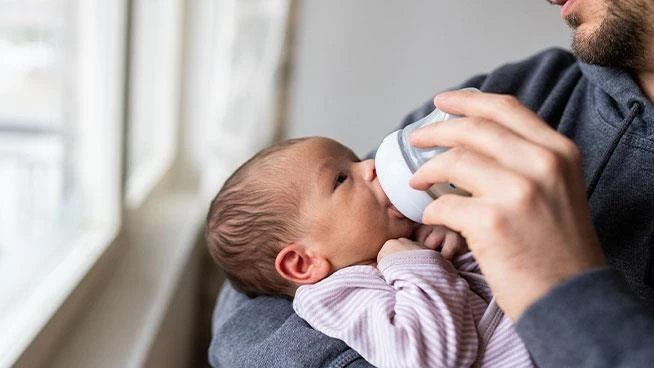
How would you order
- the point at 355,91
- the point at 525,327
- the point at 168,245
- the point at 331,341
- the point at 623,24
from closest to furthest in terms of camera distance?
the point at 525,327 → the point at 331,341 → the point at 623,24 → the point at 168,245 → the point at 355,91

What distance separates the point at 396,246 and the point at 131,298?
0.72 metres

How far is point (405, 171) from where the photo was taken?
2.73 ft

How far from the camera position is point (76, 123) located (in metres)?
1.45

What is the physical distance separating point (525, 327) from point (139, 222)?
4.21 ft

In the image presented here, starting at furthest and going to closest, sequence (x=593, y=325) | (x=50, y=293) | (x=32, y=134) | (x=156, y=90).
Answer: (x=156, y=90) → (x=32, y=134) → (x=50, y=293) → (x=593, y=325)

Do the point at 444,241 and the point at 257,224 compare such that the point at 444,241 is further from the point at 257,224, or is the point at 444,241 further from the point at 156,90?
the point at 156,90

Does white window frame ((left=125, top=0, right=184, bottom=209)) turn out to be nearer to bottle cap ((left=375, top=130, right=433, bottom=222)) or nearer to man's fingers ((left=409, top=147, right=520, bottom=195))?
bottle cap ((left=375, top=130, right=433, bottom=222))

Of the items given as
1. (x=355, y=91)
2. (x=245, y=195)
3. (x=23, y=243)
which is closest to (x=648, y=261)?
(x=245, y=195)

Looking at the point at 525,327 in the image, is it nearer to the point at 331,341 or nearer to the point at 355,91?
the point at 331,341

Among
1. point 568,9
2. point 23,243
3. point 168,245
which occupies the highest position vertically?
point 568,9

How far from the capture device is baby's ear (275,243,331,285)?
947mm

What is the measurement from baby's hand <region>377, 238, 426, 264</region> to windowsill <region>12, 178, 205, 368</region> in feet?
1.68

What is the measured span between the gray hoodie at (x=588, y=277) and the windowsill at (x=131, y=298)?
237 mm

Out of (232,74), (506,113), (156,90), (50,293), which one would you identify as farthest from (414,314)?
(156,90)
